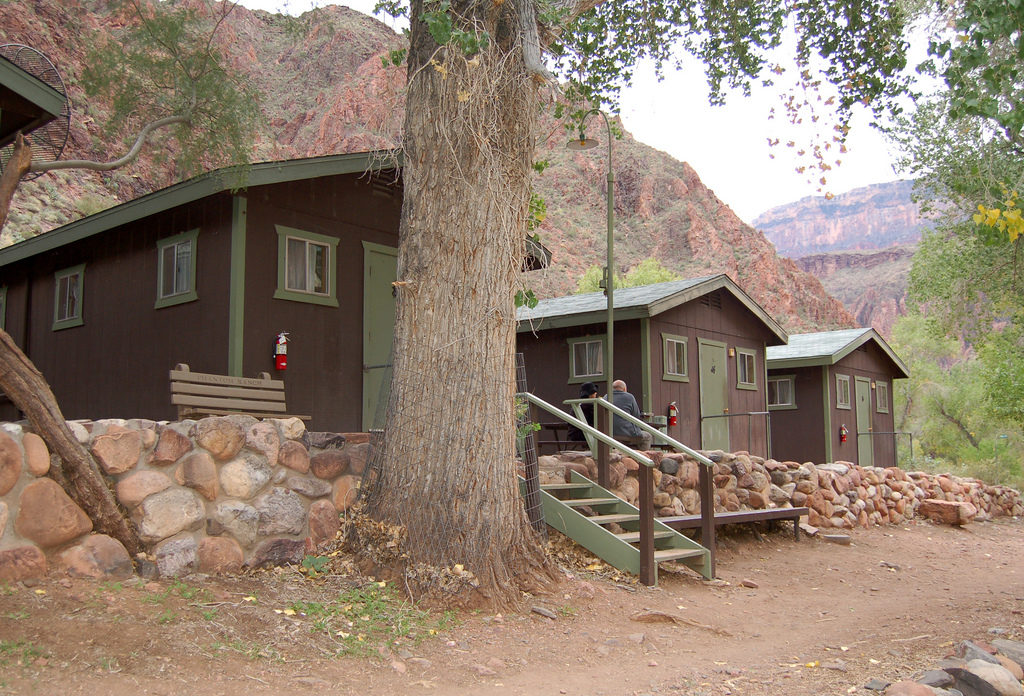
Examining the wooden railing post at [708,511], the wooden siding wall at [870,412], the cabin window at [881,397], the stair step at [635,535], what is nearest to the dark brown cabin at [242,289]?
the stair step at [635,535]

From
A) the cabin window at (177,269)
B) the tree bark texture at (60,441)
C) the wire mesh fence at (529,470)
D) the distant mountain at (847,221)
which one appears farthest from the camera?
the distant mountain at (847,221)

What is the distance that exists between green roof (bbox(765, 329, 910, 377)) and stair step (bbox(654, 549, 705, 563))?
37.2 ft

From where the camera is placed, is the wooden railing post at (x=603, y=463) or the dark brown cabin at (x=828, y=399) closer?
the wooden railing post at (x=603, y=463)

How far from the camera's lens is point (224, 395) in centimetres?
855

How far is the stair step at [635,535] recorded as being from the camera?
8375 millimetres

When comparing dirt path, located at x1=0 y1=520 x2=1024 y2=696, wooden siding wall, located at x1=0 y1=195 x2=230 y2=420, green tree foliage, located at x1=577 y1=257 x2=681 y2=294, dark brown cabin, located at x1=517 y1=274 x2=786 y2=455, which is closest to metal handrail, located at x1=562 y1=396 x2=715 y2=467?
dirt path, located at x1=0 y1=520 x2=1024 y2=696

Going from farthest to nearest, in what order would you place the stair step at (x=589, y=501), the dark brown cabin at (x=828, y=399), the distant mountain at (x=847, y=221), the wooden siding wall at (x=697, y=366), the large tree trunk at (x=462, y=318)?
1. the distant mountain at (x=847, y=221)
2. the dark brown cabin at (x=828, y=399)
3. the wooden siding wall at (x=697, y=366)
4. the stair step at (x=589, y=501)
5. the large tree trunk at (x=462, y=318)

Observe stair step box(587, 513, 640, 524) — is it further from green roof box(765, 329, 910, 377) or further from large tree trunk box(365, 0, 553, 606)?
green roof box(765, 329, 910, 377)

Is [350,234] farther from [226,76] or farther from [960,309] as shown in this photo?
[960,309]

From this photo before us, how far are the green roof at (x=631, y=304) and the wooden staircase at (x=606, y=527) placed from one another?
4845 mm

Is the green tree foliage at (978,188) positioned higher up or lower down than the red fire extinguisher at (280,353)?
higher up

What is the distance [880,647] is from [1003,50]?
17.3 feet

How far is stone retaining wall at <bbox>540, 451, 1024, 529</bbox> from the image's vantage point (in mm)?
10016

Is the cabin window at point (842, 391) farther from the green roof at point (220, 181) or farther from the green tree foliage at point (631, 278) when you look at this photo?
the green tree foliage at point (631, 278)
